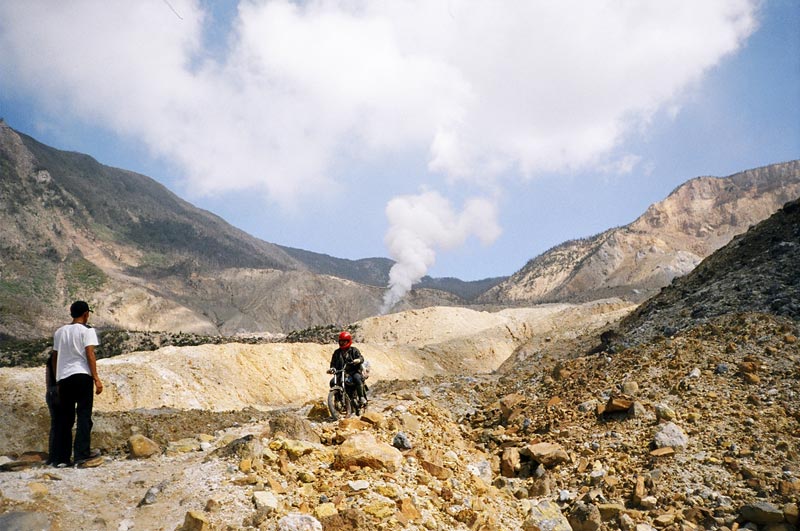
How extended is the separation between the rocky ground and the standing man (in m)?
0.49

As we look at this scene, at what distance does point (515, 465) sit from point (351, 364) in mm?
3342

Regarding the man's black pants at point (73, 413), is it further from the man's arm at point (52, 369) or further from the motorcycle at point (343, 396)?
the motorcycle at point (343, 396)

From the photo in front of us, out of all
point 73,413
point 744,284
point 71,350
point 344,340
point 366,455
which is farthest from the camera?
point 744,284

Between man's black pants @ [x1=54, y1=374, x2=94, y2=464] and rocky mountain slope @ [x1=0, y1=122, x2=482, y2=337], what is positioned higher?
rocky mountain slope @ [x1=0, y1=122, x2=482, y2=337]

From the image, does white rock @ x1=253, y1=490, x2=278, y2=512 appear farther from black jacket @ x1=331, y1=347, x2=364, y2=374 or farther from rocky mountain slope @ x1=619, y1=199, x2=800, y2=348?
rocky mountain slope @ x1=619, y1=199, x2=800, y2=348

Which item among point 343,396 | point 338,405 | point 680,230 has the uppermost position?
point 680,230

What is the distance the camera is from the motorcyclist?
915cm

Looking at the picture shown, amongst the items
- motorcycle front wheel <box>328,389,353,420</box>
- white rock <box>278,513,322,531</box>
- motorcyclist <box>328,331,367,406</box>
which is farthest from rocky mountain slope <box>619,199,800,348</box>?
white rock <box>278,513,322,531</box>

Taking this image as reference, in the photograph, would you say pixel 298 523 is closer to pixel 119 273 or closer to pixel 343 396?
pixel 343 396

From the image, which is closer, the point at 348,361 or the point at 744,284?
the point at 348,361

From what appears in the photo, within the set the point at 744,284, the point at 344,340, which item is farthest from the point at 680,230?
the point at 344,340

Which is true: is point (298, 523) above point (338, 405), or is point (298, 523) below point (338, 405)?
below

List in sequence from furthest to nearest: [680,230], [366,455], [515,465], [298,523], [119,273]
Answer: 1. [680,230]
2. [119,273]
3. [515,465]
4. [366,455]
5. [298,523]

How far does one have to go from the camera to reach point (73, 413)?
6.61 meters
